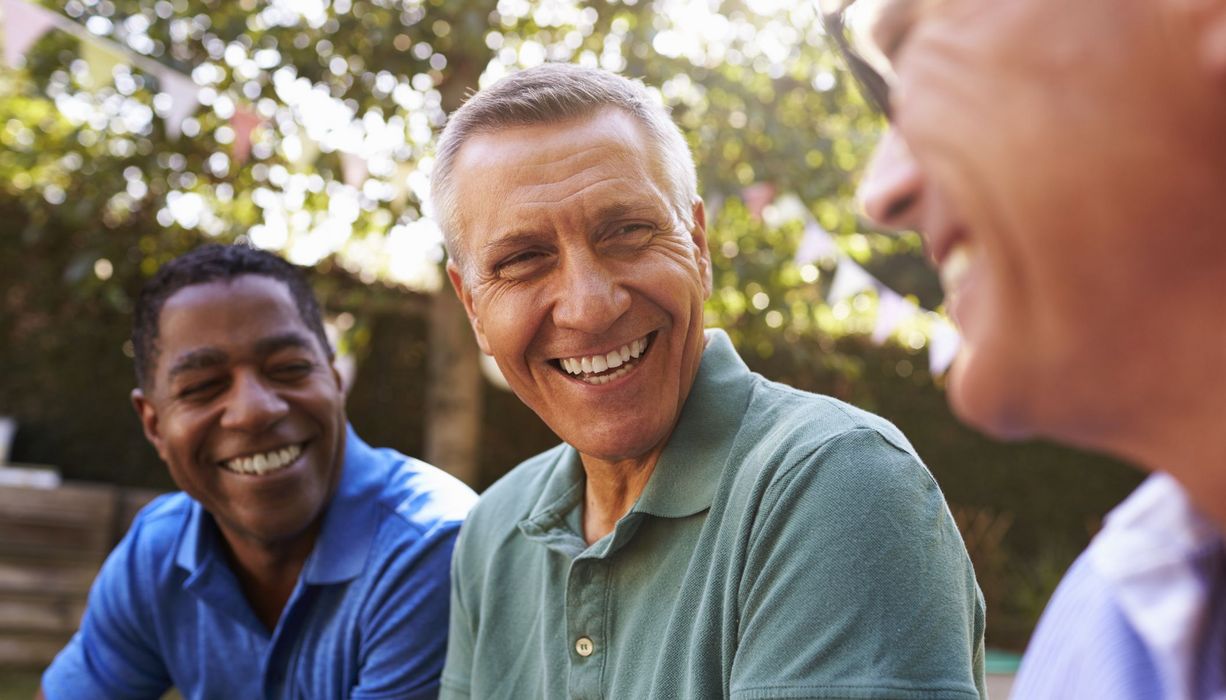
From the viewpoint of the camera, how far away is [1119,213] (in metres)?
0.68

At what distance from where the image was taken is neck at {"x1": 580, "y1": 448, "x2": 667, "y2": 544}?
1912mm

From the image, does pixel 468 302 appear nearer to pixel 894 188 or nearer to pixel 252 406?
pixel 252 406

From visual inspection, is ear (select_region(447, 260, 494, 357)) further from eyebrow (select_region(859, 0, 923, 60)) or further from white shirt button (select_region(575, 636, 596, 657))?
eyebrow (select_region(859, 0, 923, 60))

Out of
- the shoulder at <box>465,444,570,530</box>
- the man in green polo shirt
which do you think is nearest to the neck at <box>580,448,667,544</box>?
the man in green polo shirt

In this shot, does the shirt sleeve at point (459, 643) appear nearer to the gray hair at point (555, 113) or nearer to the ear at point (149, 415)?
the gray hair at point (555, 113)

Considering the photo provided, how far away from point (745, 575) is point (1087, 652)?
2.20ft

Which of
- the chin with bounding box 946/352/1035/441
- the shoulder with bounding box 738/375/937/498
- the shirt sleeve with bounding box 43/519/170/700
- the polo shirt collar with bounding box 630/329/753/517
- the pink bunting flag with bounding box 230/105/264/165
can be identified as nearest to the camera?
the chin with bounding box 946/352/1035/441

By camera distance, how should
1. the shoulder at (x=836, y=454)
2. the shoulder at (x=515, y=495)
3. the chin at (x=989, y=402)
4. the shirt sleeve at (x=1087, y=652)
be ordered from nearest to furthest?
the chin at (x=989, y=402) < the shirt sleeve at (x=1087, y=652) < the shoulder at (x=836, y=454) < the shoulder at (x=515, y=495)

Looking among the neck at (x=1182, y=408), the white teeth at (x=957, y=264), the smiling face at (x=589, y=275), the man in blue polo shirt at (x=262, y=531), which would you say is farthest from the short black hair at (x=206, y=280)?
the neck at (x=1182, y=408)

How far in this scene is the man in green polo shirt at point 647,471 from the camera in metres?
1.43

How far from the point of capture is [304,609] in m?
2.61

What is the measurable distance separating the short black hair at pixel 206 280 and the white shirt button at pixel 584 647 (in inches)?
50.9

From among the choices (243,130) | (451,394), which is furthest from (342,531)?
(451,394)

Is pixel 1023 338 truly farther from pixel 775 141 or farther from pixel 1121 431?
pixel 775 141
